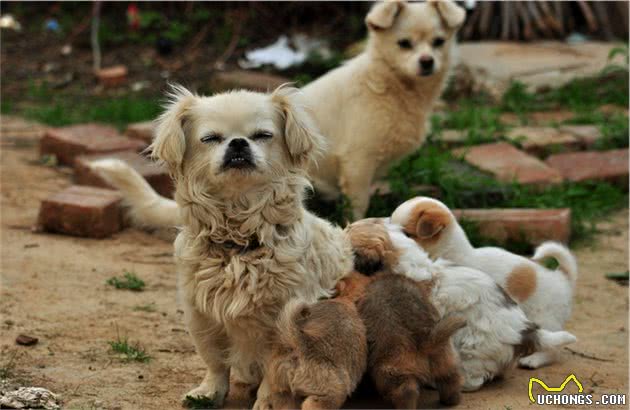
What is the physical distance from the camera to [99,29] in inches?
512

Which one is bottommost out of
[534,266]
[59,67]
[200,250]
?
[59,67]

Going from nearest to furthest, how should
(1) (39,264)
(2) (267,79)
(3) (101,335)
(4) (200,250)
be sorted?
(4) (200,250), (3) (101,335), (1) (39,264), (2) (267,79)

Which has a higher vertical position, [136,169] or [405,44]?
[405,44]

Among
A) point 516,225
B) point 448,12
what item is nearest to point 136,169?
point 448,12

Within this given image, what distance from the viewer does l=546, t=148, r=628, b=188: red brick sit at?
8.30 meters

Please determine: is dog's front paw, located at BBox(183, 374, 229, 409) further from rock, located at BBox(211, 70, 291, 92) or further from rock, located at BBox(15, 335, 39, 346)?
rock, located at BBox(211, 70, 291, 92)

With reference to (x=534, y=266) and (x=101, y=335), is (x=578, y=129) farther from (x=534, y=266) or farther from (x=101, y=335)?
(x=101, y=335)

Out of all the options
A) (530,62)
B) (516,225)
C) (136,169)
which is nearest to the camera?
(516,225)

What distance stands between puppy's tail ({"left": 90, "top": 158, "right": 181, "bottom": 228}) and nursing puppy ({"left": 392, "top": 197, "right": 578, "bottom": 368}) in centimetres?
189

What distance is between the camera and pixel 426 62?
277 inches

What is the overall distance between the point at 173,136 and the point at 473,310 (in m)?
1.63

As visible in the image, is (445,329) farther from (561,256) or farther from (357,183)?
(357,183)

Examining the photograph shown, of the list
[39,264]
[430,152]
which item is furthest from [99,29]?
[39,264]

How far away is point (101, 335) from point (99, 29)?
8.48 meters
